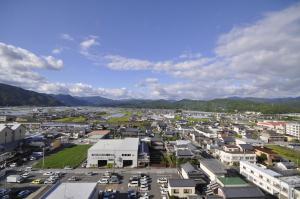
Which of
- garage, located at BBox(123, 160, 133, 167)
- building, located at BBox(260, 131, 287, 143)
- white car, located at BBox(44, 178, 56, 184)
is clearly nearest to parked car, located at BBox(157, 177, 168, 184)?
garage, located at BBox(123, 160, 133, 167)

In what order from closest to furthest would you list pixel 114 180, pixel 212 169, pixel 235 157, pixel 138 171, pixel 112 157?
pixel 114 180
pixel 212 169
pixel 138 171
pixel 112 157
pixel 235 157

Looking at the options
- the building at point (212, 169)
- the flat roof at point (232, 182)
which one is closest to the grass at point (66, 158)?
the building at point (212, 169)

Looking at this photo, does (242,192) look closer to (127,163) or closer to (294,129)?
(127,163)

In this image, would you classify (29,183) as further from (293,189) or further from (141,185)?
(293,189)

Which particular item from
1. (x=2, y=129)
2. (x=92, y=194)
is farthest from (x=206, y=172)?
(x=2, y=129)

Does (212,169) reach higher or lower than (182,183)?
higher

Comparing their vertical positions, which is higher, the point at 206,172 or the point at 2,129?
the point at 2,129

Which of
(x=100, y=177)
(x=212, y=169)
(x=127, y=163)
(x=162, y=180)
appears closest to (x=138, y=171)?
(x=127, y=163)
